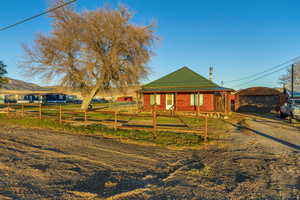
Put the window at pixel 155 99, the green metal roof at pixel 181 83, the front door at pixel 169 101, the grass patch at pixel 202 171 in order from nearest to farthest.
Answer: the grass patch at pixel 202 171 < the green metal roof at pixel 181 83 < the front door at pixel 169 101 < the window at pixel 155 99

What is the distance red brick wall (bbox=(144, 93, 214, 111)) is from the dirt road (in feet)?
43.2

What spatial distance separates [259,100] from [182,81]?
12.5m

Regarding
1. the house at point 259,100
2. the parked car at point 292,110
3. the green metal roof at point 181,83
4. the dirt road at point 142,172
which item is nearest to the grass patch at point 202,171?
the dirt road at point 142,172

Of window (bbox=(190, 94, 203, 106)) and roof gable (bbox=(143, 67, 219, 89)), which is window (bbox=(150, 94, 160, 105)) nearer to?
roof gable (bbox=(143, 67, 219, 89))

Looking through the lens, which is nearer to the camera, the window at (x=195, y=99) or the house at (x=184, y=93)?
the house at (x=184, y=93)

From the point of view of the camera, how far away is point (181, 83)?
22.5m

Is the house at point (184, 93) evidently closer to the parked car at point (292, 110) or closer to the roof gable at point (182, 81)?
the roof gable at point (182, 81)

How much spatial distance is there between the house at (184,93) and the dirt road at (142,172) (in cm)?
1317

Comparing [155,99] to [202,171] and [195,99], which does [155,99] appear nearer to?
[195,99]

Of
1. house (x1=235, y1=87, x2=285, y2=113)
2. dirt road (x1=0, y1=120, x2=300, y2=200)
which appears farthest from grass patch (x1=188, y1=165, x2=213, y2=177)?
house (x1=235, y1=87, x2=285, y2=113)

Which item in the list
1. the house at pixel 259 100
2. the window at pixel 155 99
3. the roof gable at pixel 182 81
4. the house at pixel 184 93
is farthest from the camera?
the house at pixel 259 100

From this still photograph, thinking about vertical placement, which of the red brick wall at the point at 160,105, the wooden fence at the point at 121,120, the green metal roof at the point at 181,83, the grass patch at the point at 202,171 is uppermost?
the green metal roof at the point at 181,83

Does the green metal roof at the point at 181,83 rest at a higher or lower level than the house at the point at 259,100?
higher

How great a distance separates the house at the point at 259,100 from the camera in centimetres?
2491
